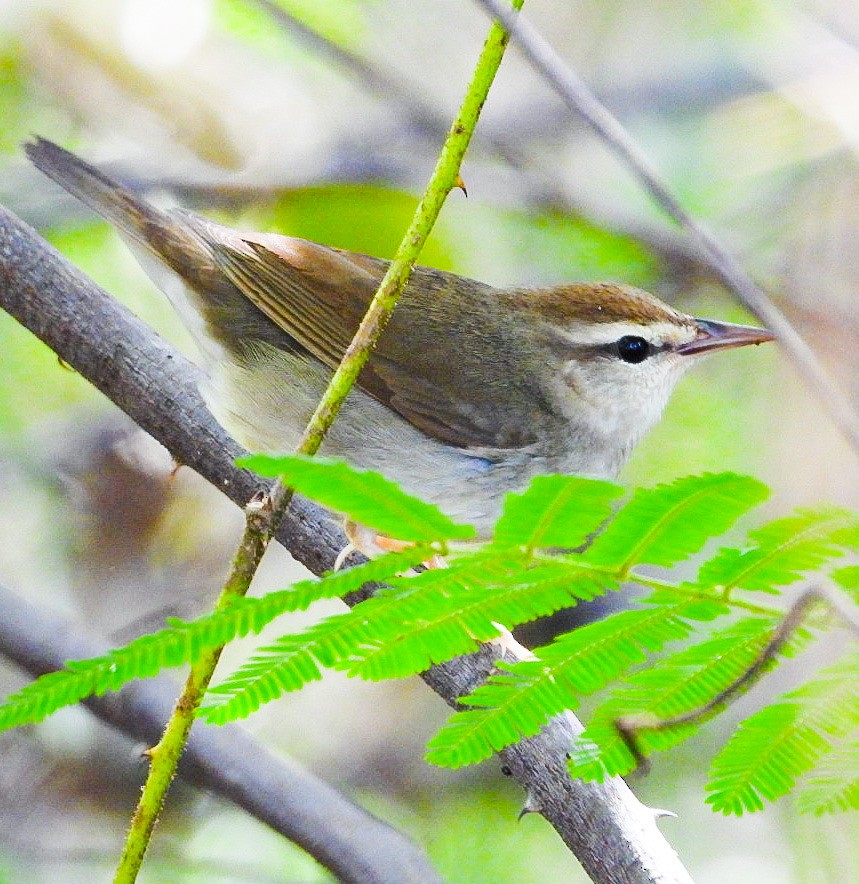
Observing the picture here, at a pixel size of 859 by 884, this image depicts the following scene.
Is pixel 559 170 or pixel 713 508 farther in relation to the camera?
pixel 559 170

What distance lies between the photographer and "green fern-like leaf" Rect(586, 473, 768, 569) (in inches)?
53.9

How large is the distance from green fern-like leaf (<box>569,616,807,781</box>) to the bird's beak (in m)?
1.89

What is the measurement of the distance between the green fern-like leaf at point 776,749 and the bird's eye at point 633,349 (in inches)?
84.5

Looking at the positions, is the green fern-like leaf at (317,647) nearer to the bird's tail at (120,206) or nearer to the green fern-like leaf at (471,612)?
the green fern-like leaf at (471,612)

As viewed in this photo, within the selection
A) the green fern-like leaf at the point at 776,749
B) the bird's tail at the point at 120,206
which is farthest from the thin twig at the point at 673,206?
the bird's tail at the point at 120,206

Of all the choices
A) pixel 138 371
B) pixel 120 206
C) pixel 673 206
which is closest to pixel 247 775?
pixel 138 371

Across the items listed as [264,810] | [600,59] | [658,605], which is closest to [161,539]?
[264,810]

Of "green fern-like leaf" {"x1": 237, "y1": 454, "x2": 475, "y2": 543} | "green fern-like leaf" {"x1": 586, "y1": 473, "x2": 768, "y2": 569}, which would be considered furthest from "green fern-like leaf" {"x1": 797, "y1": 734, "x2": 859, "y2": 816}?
"green fern-like leaf" {"x1": 237, "y1": 454, "x2": 475, "y2": 543}

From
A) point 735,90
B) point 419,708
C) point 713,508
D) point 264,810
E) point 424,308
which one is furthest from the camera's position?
point 735,90

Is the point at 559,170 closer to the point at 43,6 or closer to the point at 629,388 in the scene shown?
the point at 629,388

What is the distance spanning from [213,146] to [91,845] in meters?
2.94

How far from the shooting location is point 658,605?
1616 mm

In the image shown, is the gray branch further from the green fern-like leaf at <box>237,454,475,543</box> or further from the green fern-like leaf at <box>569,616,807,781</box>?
the green fern-like leaf at <box>237,454,475,543</box>

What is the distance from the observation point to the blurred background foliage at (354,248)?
4.38 metres
